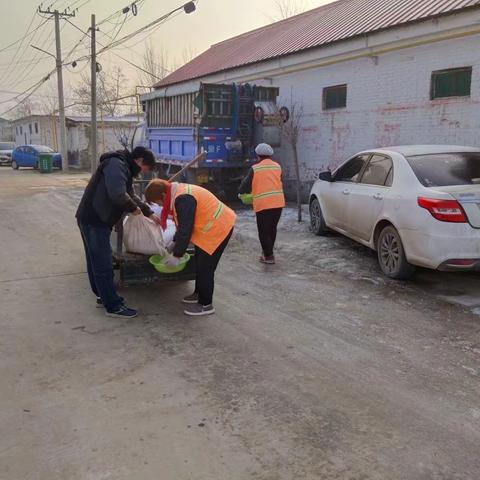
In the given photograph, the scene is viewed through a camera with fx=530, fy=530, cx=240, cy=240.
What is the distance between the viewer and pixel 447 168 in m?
5.99

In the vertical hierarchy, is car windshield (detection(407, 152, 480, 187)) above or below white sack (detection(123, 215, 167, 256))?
above

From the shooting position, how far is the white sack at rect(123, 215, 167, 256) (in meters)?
5.27

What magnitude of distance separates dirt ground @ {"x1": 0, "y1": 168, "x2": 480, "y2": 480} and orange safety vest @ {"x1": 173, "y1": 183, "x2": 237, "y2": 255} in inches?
29.8

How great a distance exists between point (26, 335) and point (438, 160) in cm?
477

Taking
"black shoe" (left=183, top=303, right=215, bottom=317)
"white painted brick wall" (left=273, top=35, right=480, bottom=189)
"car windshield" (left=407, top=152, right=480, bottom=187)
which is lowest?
"black shoe" (left=183, top=303, right=215, bottom=317)

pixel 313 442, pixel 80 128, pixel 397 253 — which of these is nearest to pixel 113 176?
pixel 313 442

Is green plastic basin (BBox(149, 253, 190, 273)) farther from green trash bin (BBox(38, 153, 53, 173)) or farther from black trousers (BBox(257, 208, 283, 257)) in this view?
green trash bin (BBox(38, 153, 53, 173))

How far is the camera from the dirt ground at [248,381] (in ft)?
9.39

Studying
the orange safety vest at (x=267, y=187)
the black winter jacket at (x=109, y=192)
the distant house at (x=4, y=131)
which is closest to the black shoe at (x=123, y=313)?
the black winter jacket at (x=109, y=192)

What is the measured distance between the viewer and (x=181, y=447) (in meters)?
2.96

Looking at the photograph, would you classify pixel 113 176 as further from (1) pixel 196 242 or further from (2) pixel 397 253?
(2) pixel 397 253

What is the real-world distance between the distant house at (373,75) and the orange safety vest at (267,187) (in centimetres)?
420

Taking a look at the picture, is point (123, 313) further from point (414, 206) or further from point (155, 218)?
point (414, 206)

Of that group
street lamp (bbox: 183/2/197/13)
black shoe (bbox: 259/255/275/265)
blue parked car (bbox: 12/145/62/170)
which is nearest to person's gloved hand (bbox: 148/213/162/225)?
black shoe (bbox: 259/255/275/265)
